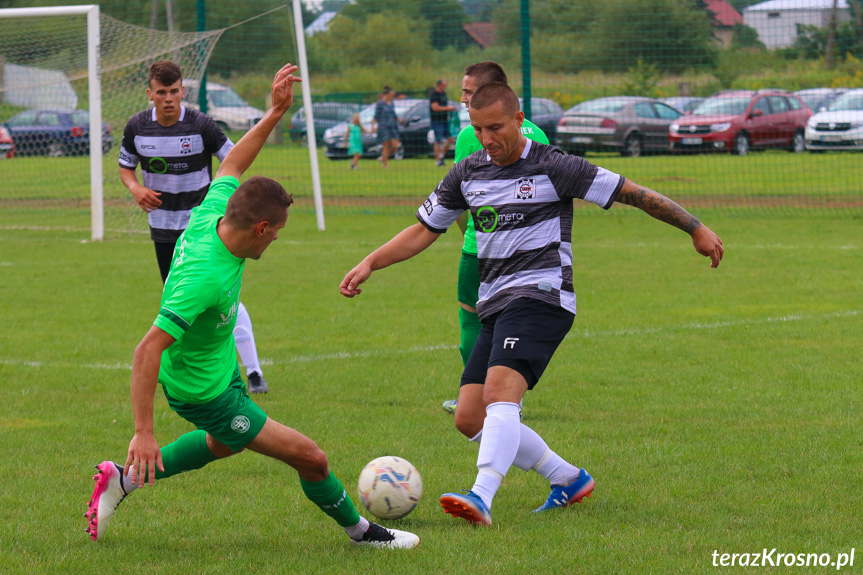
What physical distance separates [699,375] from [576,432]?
62.6 inches

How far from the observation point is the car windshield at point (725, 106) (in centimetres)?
2261

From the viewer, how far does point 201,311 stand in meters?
Answer: 3.65

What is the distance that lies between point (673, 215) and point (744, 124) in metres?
19.3

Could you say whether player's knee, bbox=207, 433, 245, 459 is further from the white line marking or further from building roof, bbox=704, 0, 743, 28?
building roof, bbox=704, 0, 743, 28

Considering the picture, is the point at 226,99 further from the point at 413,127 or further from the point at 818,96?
the point at 818,96

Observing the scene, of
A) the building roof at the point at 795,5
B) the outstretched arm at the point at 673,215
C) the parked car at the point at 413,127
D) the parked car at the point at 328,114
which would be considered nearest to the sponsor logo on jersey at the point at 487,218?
the outstretched arm at the point at 673,215

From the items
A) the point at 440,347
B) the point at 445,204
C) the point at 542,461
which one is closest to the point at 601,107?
the point at 440,347

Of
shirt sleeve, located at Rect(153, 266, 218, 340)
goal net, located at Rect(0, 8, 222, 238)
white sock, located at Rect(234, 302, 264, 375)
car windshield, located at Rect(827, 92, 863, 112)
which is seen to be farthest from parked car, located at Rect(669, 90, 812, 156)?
shirt sleeve, located at Rect(153, 266, 218, 340)

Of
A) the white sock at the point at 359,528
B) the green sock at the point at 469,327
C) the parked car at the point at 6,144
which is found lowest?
the white sock at the point at 359,528

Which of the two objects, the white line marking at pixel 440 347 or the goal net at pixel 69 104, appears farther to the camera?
the goal net at pixel 69 104

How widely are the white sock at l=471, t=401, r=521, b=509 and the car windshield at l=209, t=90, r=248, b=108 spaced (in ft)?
60.4

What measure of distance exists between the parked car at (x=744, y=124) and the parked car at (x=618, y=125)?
1.32 feet

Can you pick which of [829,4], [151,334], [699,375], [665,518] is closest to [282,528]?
[151,334]

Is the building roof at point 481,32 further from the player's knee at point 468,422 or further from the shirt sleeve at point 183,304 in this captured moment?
the shirt sleeve at point 183,304
